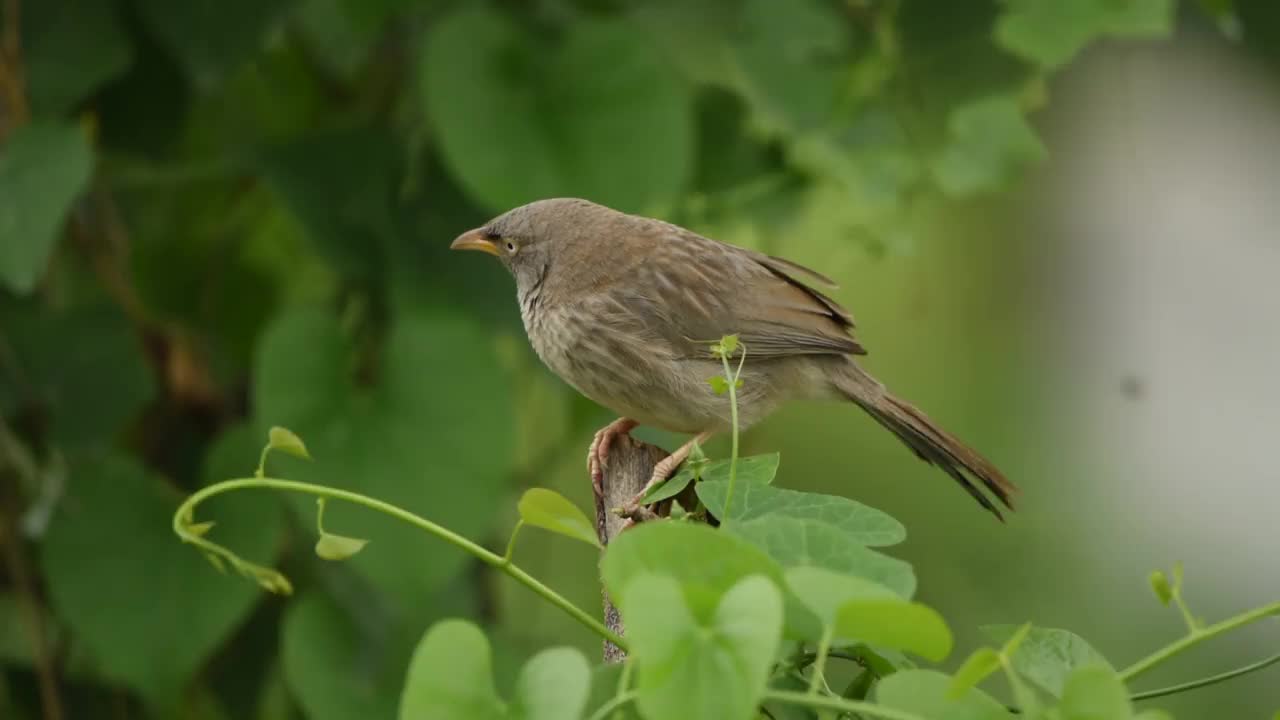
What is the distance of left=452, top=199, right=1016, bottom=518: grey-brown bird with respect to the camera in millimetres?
2832

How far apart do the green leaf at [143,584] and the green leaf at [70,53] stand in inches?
37.2

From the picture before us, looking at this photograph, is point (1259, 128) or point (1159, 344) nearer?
point (1259, 128)

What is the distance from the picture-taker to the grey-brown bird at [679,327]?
283cm

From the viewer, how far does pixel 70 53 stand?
3.63 meters

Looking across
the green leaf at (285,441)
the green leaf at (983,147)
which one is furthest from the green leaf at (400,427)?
the green leaf at (285,441)

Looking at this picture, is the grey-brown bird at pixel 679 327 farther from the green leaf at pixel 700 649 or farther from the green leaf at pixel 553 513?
the green leaf at pixel 700 649

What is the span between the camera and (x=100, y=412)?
3.87 m

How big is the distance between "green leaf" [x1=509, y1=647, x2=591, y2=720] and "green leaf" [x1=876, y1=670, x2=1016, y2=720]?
10.0 inches

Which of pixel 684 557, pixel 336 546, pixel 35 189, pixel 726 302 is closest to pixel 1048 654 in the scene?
pixel 684 557

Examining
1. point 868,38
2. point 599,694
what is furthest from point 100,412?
point 599,694

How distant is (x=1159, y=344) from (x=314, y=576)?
5.78 meters

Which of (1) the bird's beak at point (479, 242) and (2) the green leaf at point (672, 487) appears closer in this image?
(2) the green leaf at point (672, 487)

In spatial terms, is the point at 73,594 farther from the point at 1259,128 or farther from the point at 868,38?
the point at 1259,128

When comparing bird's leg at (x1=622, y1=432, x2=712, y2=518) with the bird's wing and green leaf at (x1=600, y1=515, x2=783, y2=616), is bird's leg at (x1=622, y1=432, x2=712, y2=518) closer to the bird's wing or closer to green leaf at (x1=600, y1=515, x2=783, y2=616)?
the bird's wing
